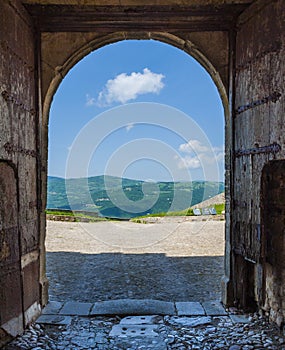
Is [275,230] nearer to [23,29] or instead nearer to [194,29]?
[194,29]

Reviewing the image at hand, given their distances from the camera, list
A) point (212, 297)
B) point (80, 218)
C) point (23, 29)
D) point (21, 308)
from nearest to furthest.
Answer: point (21, 308), point (23, 29), point (212, 297), point (80, 218)

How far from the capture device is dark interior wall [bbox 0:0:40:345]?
9.78ft

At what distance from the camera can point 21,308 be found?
3242 mm

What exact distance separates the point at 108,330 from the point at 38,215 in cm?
141

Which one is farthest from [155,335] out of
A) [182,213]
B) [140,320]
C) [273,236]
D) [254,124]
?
[182,213]

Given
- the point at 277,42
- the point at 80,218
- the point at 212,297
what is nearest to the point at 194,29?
the point at 277,42

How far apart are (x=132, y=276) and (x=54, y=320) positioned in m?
1.89

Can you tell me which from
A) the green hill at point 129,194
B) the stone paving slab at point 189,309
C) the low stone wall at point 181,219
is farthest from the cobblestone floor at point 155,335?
the green hill at point 129,194

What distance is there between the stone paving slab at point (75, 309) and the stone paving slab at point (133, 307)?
0.07m

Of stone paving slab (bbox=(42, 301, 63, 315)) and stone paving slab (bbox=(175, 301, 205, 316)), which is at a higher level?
stone paving slab (bbox=(175, 301, 205, 316))

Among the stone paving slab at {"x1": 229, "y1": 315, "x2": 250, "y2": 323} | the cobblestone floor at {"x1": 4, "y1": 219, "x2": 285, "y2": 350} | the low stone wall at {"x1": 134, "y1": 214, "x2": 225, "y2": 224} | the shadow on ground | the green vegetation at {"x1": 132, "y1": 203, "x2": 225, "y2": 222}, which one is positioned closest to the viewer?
the cobblestone floor at {"x1": 4, "y1": 219, "x2": 285, "y2": 350}

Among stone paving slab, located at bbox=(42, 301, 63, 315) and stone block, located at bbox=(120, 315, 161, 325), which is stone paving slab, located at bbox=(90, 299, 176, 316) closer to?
stone block, located at bbox=(120, 315, 161, 325)

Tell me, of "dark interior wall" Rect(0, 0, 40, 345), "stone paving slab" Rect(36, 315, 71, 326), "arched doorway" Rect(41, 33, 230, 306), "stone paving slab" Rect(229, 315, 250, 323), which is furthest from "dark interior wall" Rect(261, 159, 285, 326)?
"dark interior wall" Rect(0, 0, 40, 345)

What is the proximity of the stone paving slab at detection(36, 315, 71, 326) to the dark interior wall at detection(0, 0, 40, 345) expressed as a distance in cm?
9
